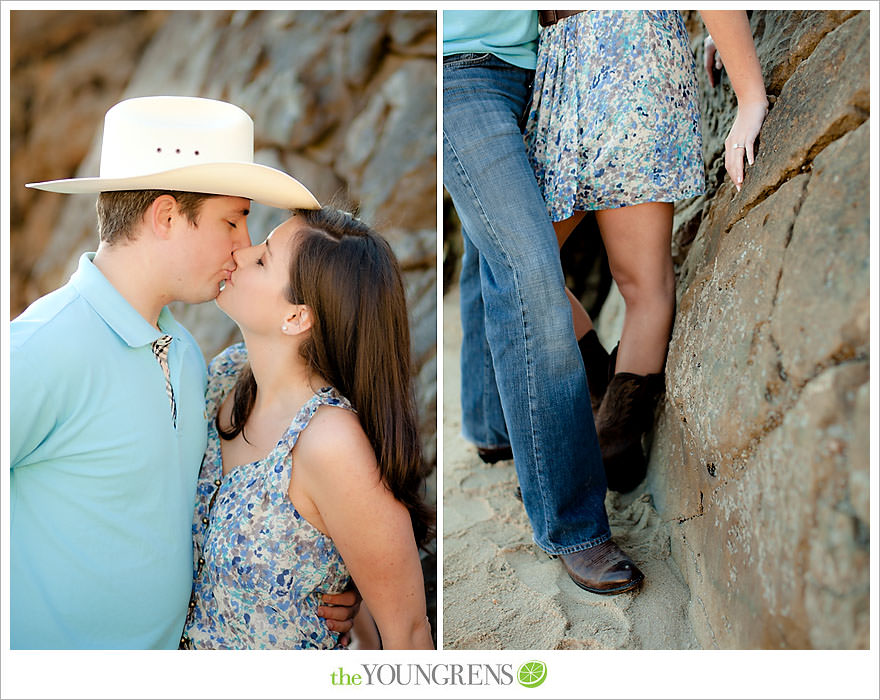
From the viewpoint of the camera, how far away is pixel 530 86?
88.6 inches

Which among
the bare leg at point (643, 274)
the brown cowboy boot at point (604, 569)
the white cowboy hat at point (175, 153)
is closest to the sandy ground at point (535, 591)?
the brown cowboy boot at point (604, 569)

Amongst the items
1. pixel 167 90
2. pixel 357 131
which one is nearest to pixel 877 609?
pixel 357 131

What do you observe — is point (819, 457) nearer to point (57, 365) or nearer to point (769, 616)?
point (769, 616)

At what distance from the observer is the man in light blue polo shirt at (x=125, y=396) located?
5.43 feet

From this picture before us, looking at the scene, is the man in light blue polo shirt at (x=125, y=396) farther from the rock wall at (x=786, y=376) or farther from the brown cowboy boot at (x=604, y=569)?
the rock wall at (x=786, y=376)

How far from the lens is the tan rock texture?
336 centimetres

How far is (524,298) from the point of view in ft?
6.72

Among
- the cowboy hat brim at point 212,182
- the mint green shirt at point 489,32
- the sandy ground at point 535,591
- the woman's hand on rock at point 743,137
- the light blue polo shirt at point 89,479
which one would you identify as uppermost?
the mint green shirt at point 489,32

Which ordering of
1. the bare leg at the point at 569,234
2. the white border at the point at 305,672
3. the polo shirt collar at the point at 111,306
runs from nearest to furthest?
the white border at the point at 305,672 < the polo shirt collar at the point at 111,306 < the bare leg at the point at 569,234

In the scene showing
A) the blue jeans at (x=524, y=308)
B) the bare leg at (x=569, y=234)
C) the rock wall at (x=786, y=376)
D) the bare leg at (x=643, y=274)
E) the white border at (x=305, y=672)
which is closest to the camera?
the rock wall at (x=786, y=376)

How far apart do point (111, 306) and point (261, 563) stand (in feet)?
2.42

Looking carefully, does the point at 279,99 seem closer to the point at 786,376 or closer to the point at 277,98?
the point at 277,98

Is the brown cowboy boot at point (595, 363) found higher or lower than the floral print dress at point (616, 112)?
lower

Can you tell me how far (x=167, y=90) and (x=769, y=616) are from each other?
3859 millimetres
